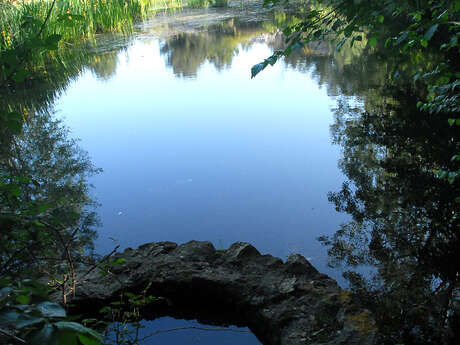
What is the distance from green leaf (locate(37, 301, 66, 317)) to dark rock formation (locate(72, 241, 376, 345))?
1.58m

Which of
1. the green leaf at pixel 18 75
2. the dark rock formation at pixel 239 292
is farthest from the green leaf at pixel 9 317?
the dark rock formation at pixel 239 292

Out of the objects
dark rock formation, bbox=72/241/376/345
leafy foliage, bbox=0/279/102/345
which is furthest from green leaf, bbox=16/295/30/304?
dark rock formation, bbox=72/241/376/345

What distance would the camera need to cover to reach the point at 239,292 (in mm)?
2453

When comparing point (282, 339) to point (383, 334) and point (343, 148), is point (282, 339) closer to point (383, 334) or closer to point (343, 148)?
point (383, 334)

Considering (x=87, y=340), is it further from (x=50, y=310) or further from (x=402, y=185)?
(x=402, y=185)

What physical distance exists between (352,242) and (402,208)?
627mm

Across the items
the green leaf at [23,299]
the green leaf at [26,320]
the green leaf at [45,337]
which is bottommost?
the green leaf at [45,337]

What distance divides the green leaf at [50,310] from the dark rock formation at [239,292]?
1.58 meters

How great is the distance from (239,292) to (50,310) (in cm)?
197

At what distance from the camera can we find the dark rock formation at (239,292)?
83.8 inches

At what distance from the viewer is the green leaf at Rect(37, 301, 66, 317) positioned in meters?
0.56

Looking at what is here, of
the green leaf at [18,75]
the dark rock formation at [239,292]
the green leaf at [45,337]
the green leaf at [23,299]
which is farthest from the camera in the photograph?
the dark rock formation at [239,292]

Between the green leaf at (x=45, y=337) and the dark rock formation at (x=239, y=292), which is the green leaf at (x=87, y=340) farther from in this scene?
the dark rock formation at (x=239, y=292)

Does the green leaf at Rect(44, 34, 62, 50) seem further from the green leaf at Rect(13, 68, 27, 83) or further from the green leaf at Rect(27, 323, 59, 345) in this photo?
the green leaf at Rect(27, 323, 59, 345)
